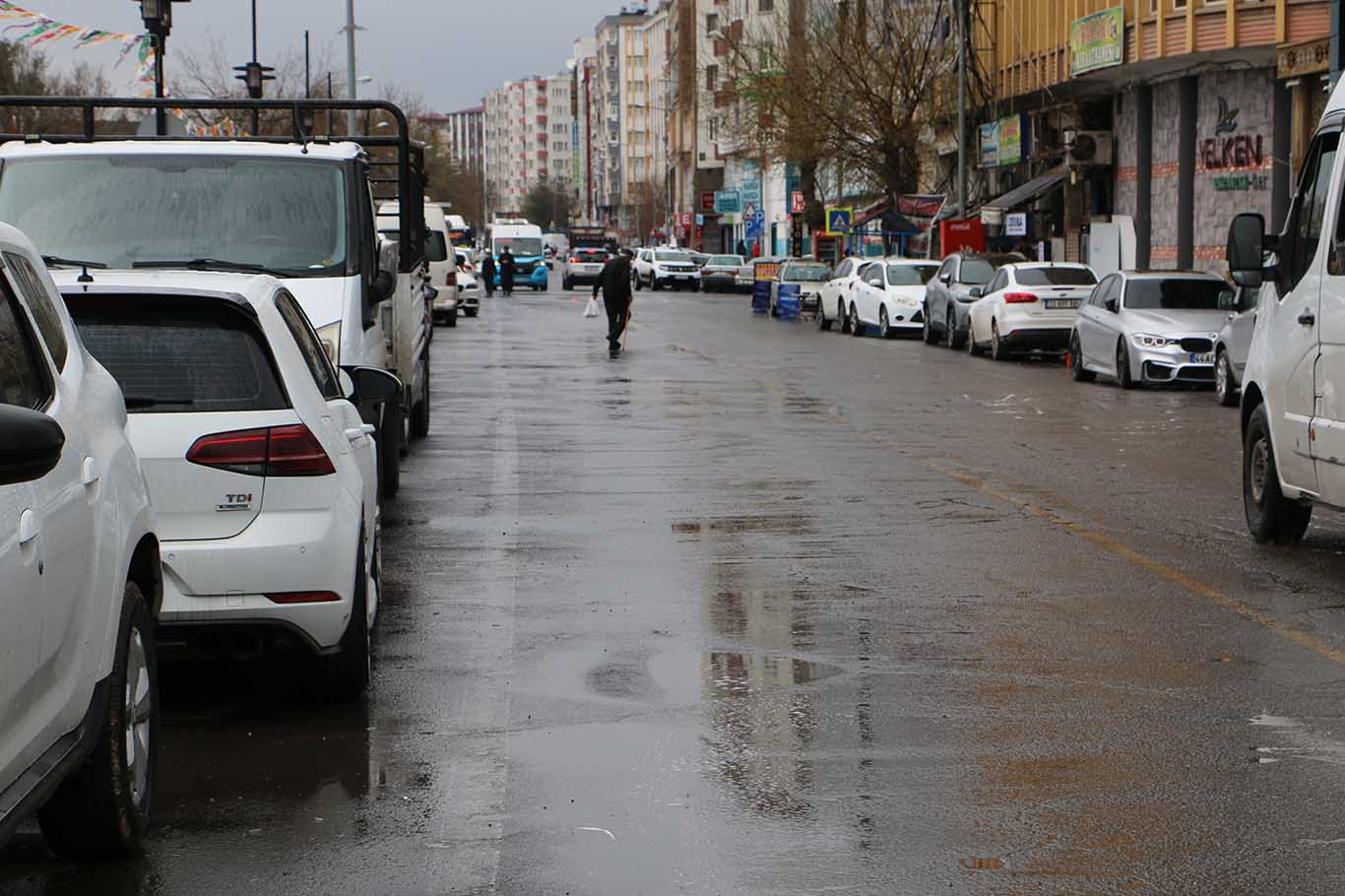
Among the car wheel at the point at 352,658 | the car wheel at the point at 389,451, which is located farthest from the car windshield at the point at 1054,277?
the car wheel at the point at 352,658

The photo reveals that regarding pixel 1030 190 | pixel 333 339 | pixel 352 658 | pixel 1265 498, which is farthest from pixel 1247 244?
pixel 1030 190

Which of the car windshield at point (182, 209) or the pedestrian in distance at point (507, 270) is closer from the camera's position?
the car windshield at point (182, 209)

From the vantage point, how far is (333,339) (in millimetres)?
A: 11586

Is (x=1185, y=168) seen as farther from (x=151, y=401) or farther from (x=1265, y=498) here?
(x=151, y=401)

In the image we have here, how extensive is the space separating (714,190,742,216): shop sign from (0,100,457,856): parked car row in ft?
346

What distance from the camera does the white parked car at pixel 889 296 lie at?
3947 centimetres

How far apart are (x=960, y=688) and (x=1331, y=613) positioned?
237 cm

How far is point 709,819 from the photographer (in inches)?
226

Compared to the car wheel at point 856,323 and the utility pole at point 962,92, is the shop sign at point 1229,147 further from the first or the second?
the utility pole at point 962,92

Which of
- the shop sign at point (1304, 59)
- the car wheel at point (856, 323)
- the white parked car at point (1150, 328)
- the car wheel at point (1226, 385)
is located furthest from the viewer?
the car wheel at point (856, 323)

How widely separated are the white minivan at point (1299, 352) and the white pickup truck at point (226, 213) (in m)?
4.94

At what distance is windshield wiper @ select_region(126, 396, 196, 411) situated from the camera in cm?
678

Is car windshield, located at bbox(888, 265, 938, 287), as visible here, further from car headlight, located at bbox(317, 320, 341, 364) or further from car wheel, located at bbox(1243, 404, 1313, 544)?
car headlight, located at bbox(317, 320, 341, 364)

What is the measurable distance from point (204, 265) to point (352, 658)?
513 cm
